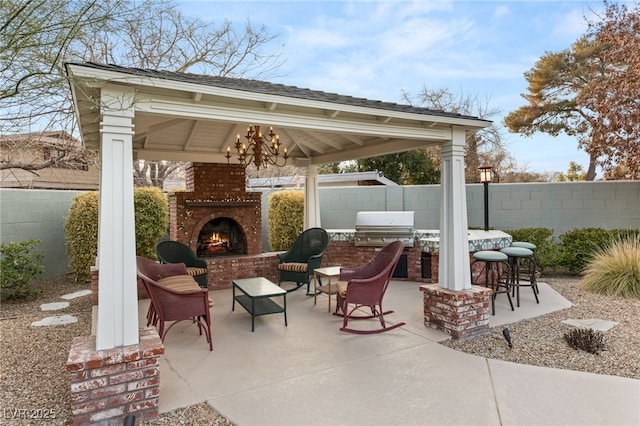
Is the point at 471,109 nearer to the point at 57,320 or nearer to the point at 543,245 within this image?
the point at 543,245

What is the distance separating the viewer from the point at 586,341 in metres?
3.95

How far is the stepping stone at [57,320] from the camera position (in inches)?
195

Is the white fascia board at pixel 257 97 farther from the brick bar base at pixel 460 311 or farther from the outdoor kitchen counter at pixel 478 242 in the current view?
the outdoor kitchen counter at pixel 478 242

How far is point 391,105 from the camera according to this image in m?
4.38

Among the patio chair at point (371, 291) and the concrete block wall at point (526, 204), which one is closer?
the patio chair at point (371, 291)

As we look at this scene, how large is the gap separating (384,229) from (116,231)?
5621mm

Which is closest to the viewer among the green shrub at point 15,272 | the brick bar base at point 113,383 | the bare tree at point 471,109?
the brick bar base at point 113,383

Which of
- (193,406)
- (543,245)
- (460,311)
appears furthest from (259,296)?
(543,245)

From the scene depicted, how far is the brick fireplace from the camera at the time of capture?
693 cm

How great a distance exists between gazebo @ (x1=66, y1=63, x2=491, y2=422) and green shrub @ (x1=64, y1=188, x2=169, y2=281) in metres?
2.23

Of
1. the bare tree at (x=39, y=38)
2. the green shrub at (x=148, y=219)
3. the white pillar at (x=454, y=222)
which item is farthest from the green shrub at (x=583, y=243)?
the bare tree at (x=39, y=38)

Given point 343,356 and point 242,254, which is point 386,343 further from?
point 242,254

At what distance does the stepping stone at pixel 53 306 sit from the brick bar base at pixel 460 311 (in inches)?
218

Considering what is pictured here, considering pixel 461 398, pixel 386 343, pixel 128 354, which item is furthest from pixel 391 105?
pixel 128 354
